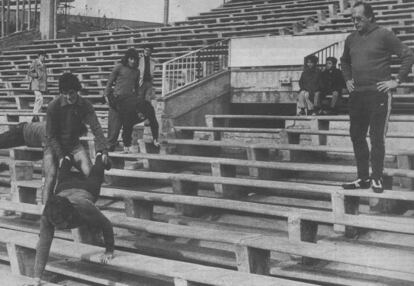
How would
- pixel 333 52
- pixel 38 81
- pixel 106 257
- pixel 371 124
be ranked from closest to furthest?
1. pixel 106 257
2. pixel 371 124
3. pixel 333 52
4. pixel 38 81

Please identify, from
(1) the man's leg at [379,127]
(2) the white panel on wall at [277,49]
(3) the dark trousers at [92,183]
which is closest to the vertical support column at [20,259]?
(3) the dark trousers at [92,183]

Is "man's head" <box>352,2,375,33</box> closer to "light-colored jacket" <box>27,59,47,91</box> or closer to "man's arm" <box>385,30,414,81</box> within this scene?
"man's arm" <box>385,30,414,81</box>

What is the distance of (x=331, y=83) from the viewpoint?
9.94 metres

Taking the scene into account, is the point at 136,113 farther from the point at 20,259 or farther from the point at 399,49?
the point at 399,49

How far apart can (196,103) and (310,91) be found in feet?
6.83

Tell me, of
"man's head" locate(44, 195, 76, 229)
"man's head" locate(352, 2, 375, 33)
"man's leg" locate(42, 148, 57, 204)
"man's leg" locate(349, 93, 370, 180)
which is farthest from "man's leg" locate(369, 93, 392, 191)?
"man's leg" locate(42, 148, 57, 204)

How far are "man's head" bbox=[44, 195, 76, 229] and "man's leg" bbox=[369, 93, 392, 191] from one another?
8.86 feet

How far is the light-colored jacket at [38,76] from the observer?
14100 millimetres

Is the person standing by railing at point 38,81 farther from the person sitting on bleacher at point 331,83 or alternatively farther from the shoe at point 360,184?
the shoe at point 360,184

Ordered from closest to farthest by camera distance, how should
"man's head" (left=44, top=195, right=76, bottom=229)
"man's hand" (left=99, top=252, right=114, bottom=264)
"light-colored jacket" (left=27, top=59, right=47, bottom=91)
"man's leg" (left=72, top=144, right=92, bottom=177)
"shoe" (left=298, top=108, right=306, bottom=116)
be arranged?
"man's head" (left=44, top=195, right=76, bottom=229) → "man's hand" (left=99, top=252, right=114, bottom=264) → "man's leg" (left=72, top=144, right=92, bottom=177) → "shoe" (left=298, top=108, right=306, bottom=116) → "light-colored jacket" (left=27, top=59, right=47, bottom=91)

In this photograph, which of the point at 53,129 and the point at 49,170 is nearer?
the point at 53,129

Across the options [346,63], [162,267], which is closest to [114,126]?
[346,63]

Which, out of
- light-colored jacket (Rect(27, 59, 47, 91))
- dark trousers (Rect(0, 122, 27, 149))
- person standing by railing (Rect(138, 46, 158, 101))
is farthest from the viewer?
light-colored jacket (Rect(27, 59, 47, 91))

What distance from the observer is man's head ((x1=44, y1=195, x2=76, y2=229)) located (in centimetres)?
496
